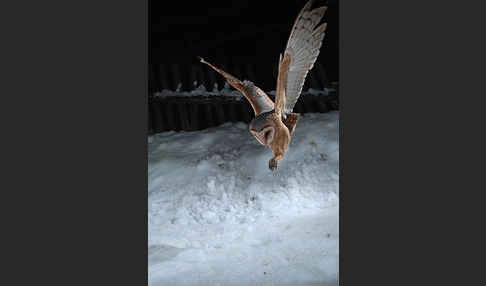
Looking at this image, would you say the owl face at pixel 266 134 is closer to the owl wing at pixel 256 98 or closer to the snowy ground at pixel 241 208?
the owl wing at pixel 256 98

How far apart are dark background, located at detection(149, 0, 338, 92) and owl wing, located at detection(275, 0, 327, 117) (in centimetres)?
74

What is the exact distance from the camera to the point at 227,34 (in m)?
2.55

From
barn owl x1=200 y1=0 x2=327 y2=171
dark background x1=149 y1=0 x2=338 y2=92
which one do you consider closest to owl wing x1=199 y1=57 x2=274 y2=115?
barn owl x1=200 y1=0 x2=327 y2=171

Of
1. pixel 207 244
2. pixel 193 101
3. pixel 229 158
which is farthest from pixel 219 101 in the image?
pixel 207 244

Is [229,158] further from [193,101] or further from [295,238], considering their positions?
[295,238]

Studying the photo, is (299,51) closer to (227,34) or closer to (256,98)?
(256,98)

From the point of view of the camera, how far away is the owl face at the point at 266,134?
153 centimetres

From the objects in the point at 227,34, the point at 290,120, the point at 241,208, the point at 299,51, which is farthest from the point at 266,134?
the point at 227,34

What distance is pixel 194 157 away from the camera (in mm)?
2623

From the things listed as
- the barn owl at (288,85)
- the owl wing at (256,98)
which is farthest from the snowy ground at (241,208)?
the owl wing at (256,98)

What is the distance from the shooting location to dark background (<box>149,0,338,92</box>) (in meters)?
2.40

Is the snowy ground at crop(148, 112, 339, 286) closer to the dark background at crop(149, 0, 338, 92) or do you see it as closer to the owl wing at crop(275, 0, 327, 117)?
the dark background at crop(149, 0, 338, 92)

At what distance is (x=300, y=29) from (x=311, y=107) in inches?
52.3

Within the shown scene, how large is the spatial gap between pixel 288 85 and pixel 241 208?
83 cm
